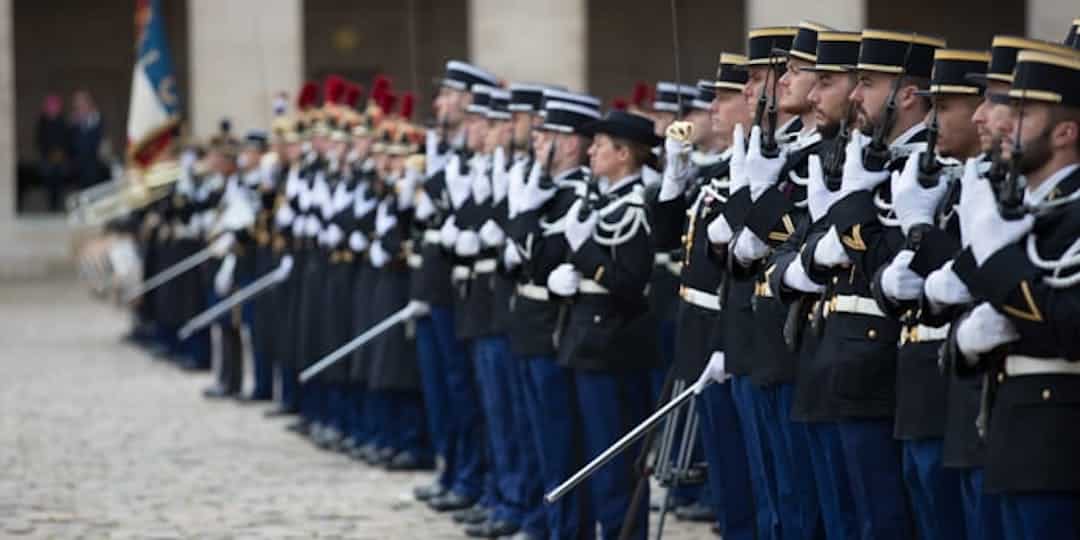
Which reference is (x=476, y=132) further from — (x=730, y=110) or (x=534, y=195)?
(x=730, y=110)

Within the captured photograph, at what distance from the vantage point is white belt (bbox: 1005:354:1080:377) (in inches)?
228

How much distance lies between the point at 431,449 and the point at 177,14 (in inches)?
1117

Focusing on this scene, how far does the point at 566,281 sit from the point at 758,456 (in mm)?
1622

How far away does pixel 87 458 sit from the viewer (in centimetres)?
1362

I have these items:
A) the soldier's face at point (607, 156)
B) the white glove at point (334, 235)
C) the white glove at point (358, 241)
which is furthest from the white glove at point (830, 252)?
the white glove at point (334, 235)

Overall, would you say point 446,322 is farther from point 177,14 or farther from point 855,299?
point 177,14

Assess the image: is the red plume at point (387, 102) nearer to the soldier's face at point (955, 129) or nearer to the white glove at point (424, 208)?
the white glove at point (424, 208)

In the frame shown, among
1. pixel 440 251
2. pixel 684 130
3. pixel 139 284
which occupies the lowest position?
pixel 139 284

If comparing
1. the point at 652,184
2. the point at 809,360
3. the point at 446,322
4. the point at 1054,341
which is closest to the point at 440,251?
the point at 446,322

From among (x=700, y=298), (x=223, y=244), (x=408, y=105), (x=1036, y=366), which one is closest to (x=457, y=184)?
(x=408, y=105)

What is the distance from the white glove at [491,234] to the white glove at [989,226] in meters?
4.63

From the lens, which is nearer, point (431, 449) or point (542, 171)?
point (542, 171)

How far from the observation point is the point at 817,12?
19.3 metres

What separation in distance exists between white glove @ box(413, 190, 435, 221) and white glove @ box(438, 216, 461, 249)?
0.90 metres
